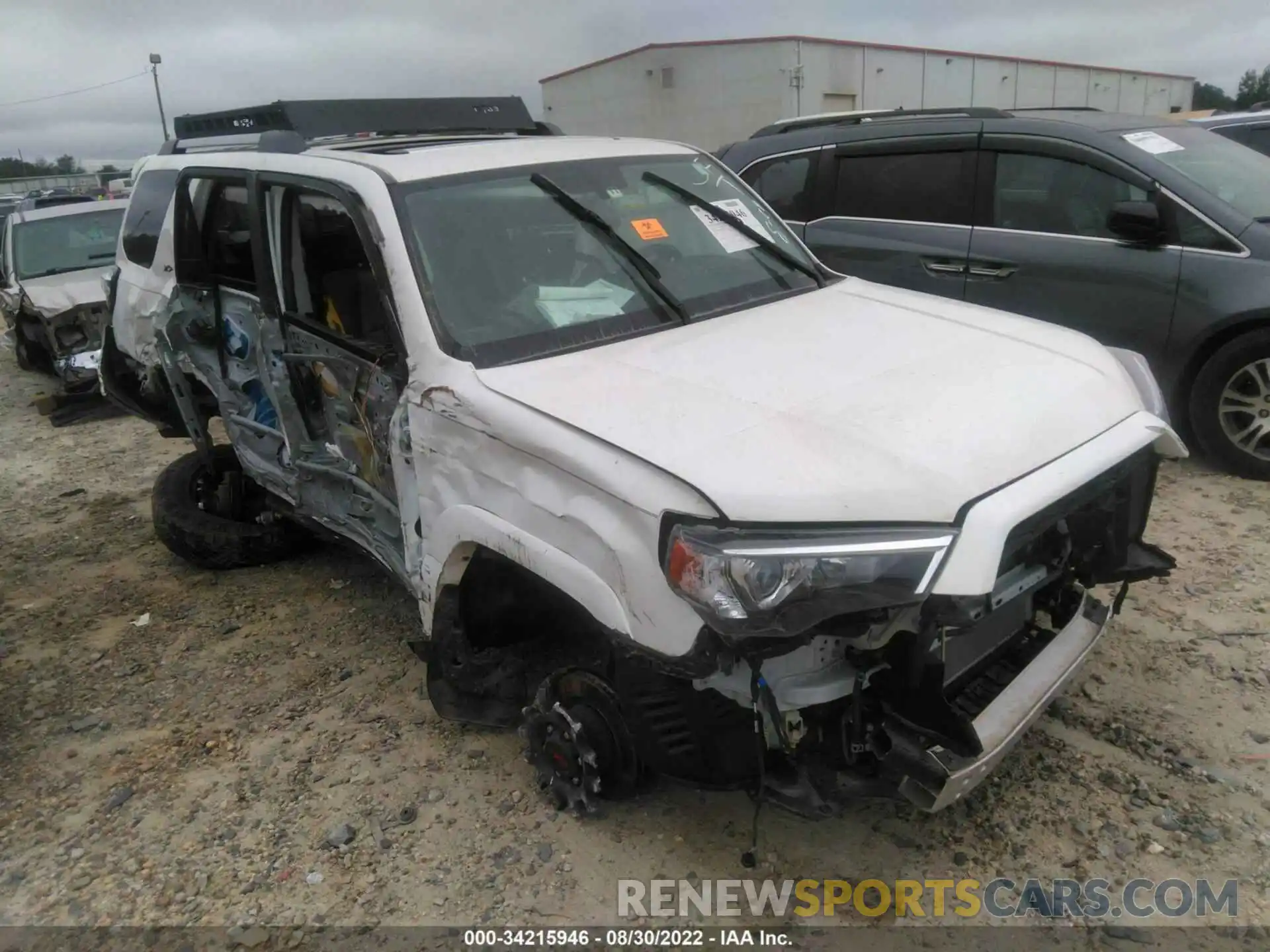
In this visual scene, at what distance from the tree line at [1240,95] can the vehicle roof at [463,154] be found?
1798 inches

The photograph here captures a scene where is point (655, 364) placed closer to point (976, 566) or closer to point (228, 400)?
point (976, 566)

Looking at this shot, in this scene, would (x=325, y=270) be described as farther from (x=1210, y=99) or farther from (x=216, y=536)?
(x=1210, y=99)

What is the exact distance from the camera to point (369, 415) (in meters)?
3.25

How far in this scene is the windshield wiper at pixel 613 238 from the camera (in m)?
3.10

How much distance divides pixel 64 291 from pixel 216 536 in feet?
20.0

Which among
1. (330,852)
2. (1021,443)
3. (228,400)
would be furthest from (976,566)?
(228,400)

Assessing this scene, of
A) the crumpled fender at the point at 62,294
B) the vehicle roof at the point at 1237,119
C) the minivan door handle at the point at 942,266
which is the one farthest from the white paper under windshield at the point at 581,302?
the crumpled fender at the point at 62,294

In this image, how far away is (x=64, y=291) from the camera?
9086 mm

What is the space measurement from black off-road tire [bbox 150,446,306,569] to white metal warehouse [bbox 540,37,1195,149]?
62.3 feet

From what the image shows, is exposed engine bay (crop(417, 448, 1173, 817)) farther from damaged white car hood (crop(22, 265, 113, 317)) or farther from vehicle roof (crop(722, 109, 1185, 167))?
damaged white car hood (crop(22, 265, 113, 317))

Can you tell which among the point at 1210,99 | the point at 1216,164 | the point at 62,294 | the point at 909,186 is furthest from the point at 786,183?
the point at 1210,99

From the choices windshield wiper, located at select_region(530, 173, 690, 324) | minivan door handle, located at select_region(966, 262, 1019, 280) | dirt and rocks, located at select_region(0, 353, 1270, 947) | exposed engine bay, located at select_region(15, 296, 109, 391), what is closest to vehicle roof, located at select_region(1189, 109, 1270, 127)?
minivan door handle, located at select_region(966, 262, 1019, 280)

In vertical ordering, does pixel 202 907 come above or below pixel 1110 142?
below

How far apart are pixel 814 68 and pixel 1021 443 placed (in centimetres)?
2175
